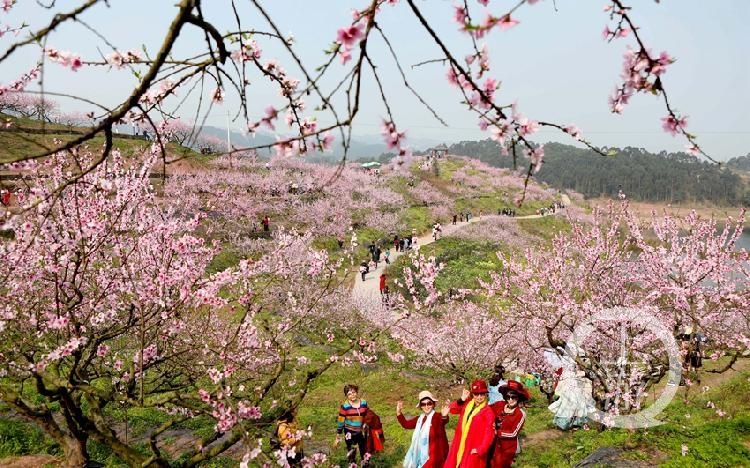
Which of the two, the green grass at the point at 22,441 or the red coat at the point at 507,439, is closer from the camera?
the red coat at the point at 507,439

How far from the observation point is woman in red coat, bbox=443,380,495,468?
5.80 metres

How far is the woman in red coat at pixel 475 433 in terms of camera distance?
19.0 ft

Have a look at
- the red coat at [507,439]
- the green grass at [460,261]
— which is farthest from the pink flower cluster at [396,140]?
the green grass at [460,261]

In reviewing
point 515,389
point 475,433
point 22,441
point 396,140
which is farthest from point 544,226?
point 396,140

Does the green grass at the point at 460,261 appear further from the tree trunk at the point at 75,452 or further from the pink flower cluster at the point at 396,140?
the pink flower cluster at the point at 396,140

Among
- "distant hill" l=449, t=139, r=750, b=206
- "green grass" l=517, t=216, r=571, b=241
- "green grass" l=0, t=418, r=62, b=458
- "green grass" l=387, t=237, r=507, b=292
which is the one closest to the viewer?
"green grass" l=0, t=418, r=62, b=458

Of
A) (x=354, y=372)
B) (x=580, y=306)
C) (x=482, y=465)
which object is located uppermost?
(x=580, y=306)

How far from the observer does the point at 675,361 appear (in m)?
9.04

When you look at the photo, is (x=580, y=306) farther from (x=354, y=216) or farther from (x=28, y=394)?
(x=354, y=216)

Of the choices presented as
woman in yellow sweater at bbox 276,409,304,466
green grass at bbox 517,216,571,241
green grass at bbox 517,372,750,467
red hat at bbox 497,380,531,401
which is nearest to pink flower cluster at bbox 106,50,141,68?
woman in yellow sweater at bbox 276,409,304,466

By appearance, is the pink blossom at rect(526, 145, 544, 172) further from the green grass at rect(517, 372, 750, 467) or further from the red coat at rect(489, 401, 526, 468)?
the green grass at rect(517, 372, 750, 467)

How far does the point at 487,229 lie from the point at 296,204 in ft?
66.5

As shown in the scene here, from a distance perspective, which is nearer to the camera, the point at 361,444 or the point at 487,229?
the point at 361,444

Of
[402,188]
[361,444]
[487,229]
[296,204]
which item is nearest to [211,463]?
[361,444]
